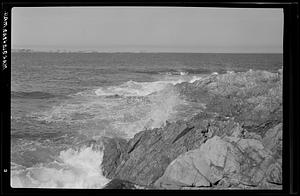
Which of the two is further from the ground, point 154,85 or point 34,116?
point 154,85

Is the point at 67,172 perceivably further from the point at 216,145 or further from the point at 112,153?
the point at 216,145

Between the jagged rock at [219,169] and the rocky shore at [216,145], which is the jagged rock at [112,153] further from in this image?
the jagged rock at [219,169]

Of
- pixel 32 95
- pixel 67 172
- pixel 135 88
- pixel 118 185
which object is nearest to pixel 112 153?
pixel 118 185

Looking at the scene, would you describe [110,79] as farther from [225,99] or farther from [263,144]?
[263,144]

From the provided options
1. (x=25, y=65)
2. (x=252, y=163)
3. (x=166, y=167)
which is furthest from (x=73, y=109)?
(x=252, y=163)

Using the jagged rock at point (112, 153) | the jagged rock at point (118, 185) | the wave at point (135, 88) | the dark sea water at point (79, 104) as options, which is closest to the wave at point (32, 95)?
the dark sea water at point (79, 104)

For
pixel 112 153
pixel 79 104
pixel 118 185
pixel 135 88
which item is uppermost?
pixel 135 88

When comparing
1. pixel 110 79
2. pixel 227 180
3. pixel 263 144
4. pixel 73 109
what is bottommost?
pixel 227 180
